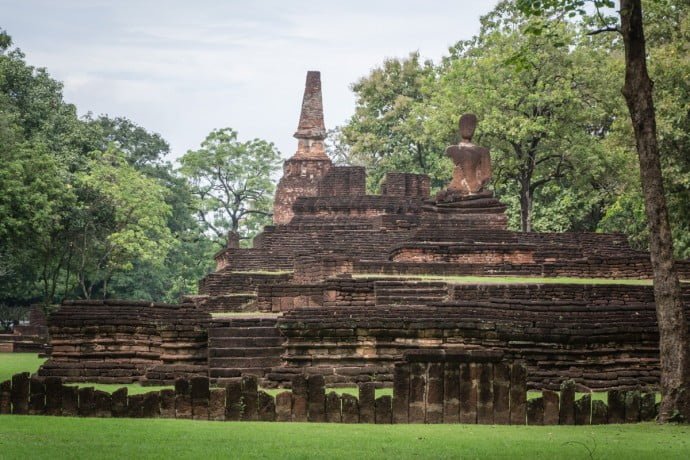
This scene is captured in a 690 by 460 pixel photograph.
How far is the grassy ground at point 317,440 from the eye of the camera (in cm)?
983

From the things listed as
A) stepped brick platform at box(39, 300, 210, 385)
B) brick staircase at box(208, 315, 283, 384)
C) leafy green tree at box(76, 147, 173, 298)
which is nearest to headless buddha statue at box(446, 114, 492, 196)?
leafy green tree at box(76, 147, 173, 298)

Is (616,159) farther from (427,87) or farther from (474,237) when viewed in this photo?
(474,237)

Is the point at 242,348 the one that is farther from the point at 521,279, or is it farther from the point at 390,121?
the point at 390,121

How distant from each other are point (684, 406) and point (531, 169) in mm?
29170

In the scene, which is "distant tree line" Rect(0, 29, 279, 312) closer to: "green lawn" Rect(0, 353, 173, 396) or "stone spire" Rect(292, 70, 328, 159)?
"stone spire" Rect(292, 70, 328, 159)

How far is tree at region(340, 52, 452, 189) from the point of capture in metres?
53.9

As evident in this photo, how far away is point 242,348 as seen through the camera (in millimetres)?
16875

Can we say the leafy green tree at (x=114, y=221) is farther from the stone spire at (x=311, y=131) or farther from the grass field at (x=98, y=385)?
the grass field at (x=98, y=385)

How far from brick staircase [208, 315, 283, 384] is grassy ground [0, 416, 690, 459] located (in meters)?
4.84

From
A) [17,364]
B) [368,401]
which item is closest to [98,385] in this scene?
[17,364]

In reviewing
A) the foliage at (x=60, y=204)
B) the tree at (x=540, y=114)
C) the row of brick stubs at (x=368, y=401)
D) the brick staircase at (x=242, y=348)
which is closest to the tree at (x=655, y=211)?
the row of brick stubs at (x=368, y=401)

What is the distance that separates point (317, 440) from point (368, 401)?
162 cm

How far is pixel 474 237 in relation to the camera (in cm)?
2886

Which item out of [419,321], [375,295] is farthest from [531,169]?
[419,321]
